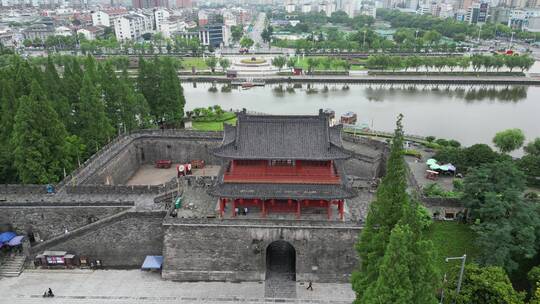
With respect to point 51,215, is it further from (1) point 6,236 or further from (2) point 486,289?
(2) point 486,289

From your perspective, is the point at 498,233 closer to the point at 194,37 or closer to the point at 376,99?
the point at 376,99

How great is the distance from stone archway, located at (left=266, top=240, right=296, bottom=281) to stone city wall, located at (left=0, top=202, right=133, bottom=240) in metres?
12.4

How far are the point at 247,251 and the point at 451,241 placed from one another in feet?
52.9

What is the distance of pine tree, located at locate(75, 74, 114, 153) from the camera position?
42.6 metres

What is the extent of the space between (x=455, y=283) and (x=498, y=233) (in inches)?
179

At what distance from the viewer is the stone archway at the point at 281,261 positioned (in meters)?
31.2

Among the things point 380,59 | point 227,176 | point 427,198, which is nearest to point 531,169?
point 427,198

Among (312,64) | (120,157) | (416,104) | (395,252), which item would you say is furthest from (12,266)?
(312,64)

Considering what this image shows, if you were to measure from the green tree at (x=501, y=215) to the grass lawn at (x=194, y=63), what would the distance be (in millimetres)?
90603

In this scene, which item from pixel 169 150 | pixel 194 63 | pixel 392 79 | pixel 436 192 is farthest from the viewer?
pixel 194 63

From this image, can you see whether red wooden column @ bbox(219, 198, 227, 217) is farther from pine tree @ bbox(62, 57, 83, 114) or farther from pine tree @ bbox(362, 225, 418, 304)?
pine tree @ bbox(62, 57, 83, 114)

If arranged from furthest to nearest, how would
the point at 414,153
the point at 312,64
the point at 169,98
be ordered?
the point at 312,64
the point at 169,98
the point at 414,153

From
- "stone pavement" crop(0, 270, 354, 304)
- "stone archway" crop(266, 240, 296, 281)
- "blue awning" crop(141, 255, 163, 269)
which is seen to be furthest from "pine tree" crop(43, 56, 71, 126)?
"stone archway" crop(266, 240, 296, 281)

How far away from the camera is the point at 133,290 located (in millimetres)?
29172
